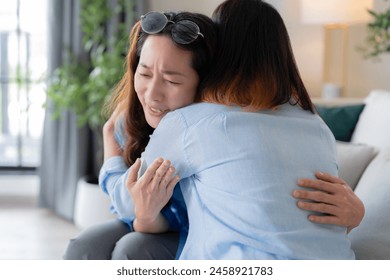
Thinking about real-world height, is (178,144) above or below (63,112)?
above

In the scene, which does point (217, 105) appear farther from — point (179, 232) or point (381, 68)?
point (381, 68)

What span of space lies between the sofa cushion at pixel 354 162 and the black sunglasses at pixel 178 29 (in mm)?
705

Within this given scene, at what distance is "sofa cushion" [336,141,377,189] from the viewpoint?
1.74m

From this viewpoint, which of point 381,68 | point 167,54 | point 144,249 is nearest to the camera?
point 167,54

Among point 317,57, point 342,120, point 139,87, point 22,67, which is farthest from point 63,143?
point 139,87

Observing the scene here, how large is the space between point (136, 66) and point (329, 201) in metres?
0.47

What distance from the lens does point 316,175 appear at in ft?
3.76

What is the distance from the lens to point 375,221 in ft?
4.54

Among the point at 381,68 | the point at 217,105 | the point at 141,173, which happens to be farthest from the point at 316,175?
the point at 381,68

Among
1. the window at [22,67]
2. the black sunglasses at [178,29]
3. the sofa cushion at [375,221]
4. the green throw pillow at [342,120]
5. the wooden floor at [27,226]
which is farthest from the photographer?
the window at [22,67]

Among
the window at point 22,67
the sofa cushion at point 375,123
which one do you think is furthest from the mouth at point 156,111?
the window at point 22,67

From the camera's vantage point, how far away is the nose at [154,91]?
4.02 feet

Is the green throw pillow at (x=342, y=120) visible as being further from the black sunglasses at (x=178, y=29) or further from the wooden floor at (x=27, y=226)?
the wooden floor at (x=27, y=226)

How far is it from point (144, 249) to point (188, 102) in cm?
35
